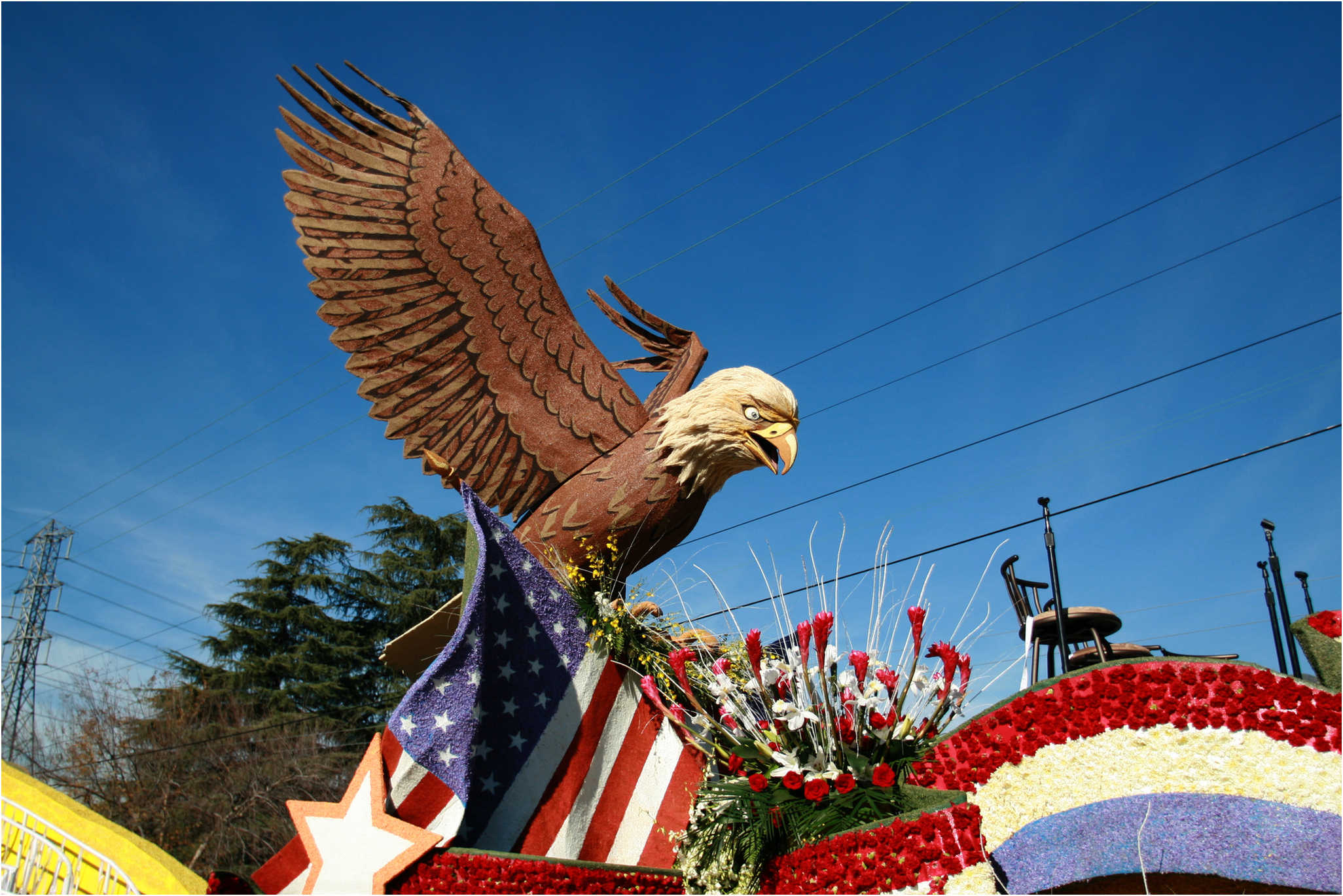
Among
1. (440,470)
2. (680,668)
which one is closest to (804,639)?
(680,668)

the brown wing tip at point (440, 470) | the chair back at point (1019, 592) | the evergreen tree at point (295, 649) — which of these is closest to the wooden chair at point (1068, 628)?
the chair back at point (1019, 592)

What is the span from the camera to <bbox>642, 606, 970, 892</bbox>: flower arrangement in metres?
3.22

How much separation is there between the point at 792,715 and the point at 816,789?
351mm

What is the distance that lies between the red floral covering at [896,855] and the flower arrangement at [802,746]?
197 mm

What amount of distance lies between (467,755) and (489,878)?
0.49m

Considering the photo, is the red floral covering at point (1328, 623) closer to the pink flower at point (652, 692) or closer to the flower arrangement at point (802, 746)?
the flower arrangement at point (802, 746)

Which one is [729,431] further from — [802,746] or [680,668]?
[802,746]

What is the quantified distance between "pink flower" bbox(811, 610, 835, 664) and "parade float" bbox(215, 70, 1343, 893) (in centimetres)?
1

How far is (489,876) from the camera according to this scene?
10.6 ft

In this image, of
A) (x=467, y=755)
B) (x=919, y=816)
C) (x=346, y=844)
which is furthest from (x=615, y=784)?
(x=919, y=816)

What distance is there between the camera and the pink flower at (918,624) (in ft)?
11.6

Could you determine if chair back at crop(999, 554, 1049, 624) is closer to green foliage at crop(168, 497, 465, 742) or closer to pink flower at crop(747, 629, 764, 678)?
pink flower at crop(747, 629, 764, 678)

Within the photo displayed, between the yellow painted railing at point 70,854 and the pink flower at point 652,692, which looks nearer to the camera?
the yellow painted railing at point 70,854

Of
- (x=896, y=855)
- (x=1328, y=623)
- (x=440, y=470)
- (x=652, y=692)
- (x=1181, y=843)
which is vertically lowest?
(x=896, y=855)
